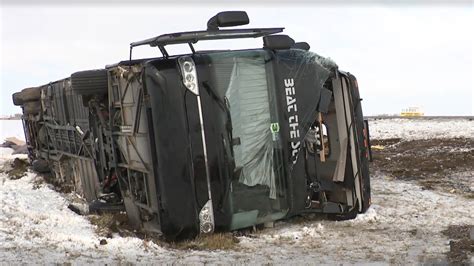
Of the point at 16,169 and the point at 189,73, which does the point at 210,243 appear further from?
the point at 16,169

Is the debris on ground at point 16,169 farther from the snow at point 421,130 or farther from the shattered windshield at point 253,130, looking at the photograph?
the snow at point 421,130

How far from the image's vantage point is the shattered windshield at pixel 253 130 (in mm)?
5484

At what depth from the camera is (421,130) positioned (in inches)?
729

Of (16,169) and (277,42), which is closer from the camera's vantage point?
(277,42)

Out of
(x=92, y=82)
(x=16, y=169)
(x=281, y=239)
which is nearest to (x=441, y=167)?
(x=281, y=239)

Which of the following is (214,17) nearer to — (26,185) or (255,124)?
(255,124)

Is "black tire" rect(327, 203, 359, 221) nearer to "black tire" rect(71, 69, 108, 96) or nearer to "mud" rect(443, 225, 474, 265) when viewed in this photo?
"mud" rect(443, 225, 474, 265)

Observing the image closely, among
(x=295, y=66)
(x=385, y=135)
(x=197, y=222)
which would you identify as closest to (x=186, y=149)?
(x=197, y=222)

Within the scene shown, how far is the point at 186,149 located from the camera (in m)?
5.19

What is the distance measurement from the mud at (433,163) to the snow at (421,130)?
1.90 meters

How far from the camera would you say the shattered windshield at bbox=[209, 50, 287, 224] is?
548 centimetres

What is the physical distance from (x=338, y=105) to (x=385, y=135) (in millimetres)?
13021

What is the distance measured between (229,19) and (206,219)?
2086mm

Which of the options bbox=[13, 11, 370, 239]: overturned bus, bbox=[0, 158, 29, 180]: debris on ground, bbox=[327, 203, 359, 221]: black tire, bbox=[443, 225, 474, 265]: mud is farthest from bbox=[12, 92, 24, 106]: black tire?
bbox=[443, 225, 474, 265]: mud
